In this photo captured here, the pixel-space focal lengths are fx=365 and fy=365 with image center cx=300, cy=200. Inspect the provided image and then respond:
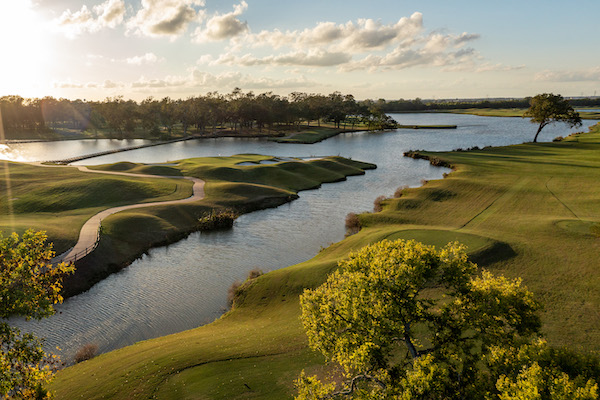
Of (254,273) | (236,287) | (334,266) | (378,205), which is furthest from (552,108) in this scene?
(236,287)

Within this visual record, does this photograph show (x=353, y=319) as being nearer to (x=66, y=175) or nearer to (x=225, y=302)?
(x=225, y=302)

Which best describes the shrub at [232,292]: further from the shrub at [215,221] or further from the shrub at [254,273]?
the shrub at [215,221]

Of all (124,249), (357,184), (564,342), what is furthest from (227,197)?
(564,342)

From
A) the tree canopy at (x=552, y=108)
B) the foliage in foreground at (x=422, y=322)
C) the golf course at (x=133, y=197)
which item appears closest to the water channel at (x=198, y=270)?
the golf course at (x=133, y=197)

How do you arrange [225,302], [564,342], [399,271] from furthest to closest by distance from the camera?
[225,302], [564,342], [399,271]

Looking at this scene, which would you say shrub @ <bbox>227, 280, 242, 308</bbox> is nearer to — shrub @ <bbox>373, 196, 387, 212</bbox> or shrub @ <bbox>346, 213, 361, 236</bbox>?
shrub @ <bbox>346, 213, 361, 236</bbox>

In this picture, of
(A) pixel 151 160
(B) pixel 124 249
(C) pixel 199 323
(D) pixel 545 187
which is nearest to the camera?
(C) pixel 199 323

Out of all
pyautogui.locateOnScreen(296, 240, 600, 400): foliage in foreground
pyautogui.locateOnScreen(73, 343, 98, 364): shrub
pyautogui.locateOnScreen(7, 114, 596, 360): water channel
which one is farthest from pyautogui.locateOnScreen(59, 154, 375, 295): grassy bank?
pyautogui.locateOnScreen(296, 240, 600, 400): foliage in foreground
